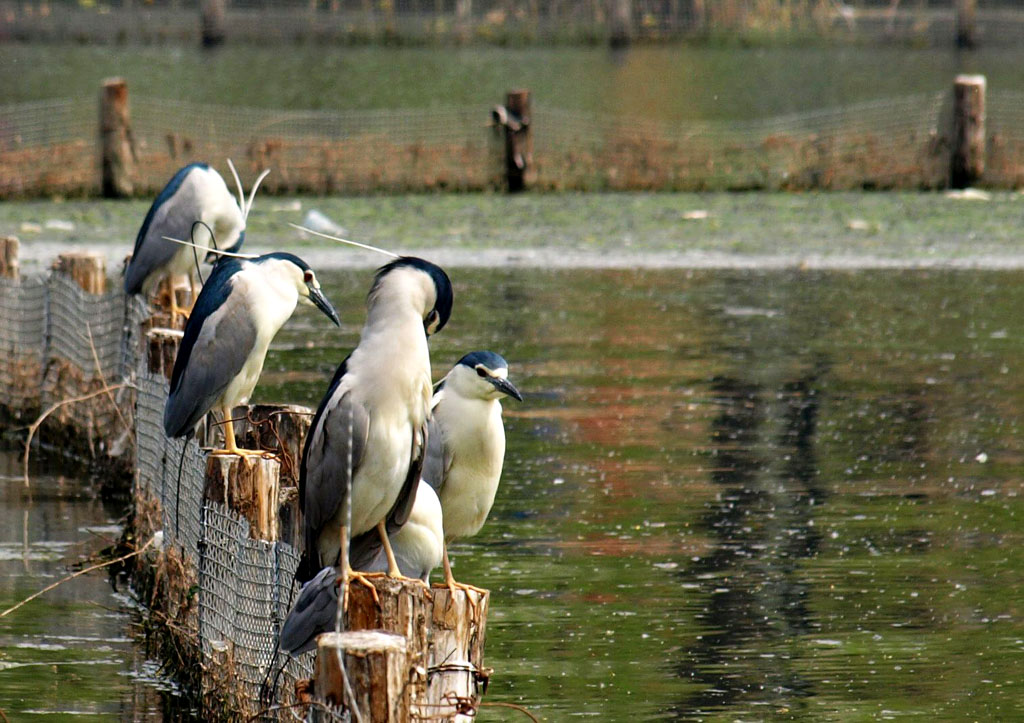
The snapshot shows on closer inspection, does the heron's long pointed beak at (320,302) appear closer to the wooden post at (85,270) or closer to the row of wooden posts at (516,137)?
the wooden post at (85,270)

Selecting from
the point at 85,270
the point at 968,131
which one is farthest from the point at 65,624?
the point at 968,131

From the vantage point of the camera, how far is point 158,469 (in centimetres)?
789

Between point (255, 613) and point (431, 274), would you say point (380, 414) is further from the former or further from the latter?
point (255, 613)

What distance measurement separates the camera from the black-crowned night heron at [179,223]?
31.4ft

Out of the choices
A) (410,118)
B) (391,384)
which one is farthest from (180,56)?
(391,384)

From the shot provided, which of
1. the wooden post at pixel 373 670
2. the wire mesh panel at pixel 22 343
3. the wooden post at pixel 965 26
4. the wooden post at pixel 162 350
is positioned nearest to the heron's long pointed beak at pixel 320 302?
the wooden post at pixel 162 350

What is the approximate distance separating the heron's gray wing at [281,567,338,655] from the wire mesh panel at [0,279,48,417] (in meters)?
6.14

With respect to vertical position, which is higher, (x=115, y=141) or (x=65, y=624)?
(x=115, y=141)

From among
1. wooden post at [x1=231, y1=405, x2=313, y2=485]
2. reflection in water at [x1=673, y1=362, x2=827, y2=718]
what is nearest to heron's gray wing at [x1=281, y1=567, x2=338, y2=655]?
wooden post at [x1=231, y1=405, x2=313, y2=485]

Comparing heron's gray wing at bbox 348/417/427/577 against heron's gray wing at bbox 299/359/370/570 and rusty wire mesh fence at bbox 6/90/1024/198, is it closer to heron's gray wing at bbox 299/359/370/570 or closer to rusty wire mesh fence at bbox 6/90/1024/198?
heron's gray wing at bbox 299/359/370/570

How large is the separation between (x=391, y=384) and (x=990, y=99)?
23.4 meters

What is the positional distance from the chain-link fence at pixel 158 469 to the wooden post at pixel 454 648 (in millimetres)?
349

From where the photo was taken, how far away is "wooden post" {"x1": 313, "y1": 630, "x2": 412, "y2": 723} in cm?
437

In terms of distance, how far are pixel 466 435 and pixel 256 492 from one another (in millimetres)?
664
